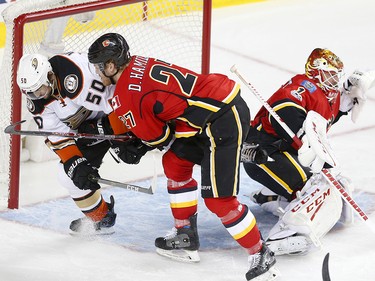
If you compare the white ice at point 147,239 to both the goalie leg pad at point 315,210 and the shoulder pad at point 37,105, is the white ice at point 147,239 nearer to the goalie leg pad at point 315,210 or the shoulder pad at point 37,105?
the goalie leg pad at point 315,210

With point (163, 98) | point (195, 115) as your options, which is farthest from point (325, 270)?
point (163, 98)

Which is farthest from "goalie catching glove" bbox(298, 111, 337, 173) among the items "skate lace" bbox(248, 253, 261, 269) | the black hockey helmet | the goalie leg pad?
the black hockey helmet

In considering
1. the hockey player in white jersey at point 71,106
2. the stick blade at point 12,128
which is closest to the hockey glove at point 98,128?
the hockey player in white jersey at point 71,106

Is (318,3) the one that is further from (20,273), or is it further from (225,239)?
(20,273)

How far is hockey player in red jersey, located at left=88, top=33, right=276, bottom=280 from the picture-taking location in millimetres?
3934

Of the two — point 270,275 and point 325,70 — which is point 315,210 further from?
point 325,70

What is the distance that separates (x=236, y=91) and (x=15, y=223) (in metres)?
1.10

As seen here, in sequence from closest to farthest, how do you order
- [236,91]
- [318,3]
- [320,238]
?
[236,91] → [320,238] → [318,3]

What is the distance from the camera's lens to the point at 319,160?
13.4 feet

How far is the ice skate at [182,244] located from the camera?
4.21 meters

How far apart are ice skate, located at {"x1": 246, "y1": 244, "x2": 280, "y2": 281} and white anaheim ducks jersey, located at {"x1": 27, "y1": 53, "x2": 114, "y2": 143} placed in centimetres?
77

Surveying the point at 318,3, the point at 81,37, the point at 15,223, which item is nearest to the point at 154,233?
the point at 15,223

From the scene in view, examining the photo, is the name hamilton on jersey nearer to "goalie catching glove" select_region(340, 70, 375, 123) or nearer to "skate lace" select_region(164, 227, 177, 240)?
"skate lace" select_region(164, 227, 177, 240)

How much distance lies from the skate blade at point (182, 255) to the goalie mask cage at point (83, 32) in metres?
0.77
